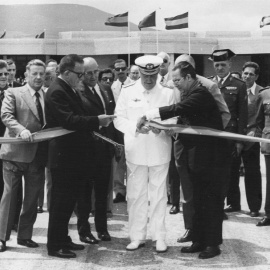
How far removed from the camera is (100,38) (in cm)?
4588

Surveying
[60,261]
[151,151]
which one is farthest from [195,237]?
[60,261]

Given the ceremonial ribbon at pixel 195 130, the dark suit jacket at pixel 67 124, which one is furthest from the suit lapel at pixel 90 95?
the ceremonial ribbon at pixel 195 130

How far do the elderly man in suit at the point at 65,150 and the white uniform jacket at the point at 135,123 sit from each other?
434mm

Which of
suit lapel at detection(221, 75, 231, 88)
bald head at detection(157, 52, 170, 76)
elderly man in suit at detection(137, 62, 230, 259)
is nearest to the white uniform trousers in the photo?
elderly man in suit at detection(137, 62, 230, 259)

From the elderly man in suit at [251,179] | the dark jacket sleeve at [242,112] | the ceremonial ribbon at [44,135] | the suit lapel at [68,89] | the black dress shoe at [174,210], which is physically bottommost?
the black dress shoe at [174,210]

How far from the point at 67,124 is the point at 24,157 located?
31.1 inches

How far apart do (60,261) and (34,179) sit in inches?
40.8

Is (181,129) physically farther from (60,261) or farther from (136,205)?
(60,261)

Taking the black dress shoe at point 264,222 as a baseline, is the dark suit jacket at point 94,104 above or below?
above

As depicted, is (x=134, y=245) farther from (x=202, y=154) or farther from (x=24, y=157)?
(x=24, y=157)

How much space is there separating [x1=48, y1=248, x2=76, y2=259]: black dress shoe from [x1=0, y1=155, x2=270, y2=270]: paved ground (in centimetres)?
6

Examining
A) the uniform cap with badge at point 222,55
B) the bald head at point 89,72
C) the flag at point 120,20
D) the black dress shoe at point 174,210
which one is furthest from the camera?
the flag at point 120,20

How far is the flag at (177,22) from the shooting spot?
1206 inches

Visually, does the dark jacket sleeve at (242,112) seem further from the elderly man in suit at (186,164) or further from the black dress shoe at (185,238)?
the black dress shoe at (185,238)
